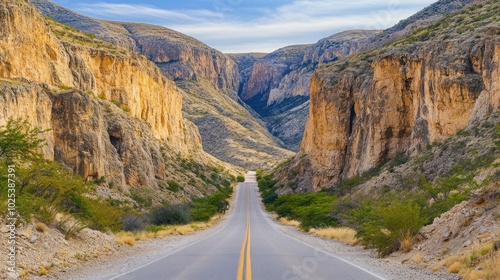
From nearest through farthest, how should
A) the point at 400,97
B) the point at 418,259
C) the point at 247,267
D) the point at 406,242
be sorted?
the point at 247,267 → the point at 418,259 → the point at 406,242 → the point at 400,97

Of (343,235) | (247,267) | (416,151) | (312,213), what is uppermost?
(247,267)

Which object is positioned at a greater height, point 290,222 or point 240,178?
point 290,222

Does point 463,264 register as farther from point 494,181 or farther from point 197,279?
point 197,279

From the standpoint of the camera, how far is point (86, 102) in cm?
4294

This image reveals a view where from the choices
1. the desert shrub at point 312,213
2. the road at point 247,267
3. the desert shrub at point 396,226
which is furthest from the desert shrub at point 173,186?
the desert shrub at point 396,226

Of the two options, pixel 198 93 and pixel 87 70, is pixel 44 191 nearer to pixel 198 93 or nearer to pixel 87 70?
pixel 87 70

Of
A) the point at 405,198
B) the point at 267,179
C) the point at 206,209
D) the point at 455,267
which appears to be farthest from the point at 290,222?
the point at 267,179

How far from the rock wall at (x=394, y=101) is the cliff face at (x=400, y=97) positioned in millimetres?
79

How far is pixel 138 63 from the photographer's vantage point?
237ft

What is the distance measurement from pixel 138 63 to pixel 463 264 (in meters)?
65.3

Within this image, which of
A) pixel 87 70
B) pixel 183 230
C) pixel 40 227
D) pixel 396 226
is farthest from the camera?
pixel 87 70

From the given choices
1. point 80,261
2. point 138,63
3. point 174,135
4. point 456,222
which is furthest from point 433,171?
point 174,135

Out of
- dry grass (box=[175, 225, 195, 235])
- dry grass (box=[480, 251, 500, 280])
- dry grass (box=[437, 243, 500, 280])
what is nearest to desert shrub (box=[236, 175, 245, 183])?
dry grass (box=[175, 225, 195, 235])

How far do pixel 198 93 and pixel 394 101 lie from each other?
120927mm
